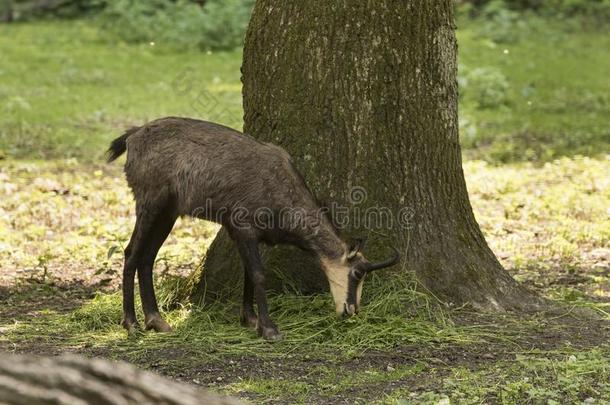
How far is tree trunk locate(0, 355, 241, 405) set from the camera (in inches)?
114

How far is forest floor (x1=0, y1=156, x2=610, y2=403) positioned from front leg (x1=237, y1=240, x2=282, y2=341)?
8 cm

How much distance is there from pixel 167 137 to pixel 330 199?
1.13 m

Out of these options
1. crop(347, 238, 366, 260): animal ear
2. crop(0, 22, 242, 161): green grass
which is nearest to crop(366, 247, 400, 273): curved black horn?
crop(347, 238, 366, 260): animal ear

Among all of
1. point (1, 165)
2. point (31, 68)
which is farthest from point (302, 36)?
point (31, 68)

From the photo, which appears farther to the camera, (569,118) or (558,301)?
(569,118)

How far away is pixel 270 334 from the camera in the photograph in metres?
6.81

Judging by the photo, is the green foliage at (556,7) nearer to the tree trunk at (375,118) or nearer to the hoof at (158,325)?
the tree trunk at (375,118)

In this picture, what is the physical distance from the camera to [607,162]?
1267 cm

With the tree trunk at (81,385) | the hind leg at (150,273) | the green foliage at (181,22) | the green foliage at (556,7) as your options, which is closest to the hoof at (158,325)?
the hind leg at (150,273)

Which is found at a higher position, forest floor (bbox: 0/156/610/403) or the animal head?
the animal head

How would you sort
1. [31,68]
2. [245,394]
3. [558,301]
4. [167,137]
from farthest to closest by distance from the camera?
[31,68]
[558,301]
[167,137]
[245,394]

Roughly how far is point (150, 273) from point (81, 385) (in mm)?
4349

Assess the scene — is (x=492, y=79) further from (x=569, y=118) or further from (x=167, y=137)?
(x=167, y=137)

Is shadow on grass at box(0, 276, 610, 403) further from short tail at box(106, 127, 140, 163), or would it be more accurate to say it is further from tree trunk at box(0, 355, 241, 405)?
tree trunk at box(0, 355, 241, 405)
